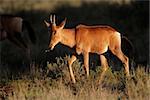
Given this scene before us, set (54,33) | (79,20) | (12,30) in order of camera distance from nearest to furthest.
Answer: (54,33), (12,30), (79,20)

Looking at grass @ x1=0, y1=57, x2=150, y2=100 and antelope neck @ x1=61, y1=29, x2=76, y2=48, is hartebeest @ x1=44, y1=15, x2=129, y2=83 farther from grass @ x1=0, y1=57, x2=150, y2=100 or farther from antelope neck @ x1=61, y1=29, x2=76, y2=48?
grass @ x1=0, y1=57, x2=150, y2=100

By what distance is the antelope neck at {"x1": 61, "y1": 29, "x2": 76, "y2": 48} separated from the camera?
11.8 meters

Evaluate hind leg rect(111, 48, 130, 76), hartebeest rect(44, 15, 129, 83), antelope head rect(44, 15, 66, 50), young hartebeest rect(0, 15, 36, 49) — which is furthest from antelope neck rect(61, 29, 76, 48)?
young hartebeest rect(0, 15, 36, 49)

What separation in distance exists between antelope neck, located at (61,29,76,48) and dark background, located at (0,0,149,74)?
3030 mm

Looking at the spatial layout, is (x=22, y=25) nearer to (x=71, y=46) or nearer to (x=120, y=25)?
(x=71, y=46)

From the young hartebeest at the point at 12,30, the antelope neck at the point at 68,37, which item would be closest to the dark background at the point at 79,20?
the young hartebeest at the point at 12,30

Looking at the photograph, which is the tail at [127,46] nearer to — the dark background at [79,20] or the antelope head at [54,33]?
the antelope head at [54,33]

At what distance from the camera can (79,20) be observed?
96.8ft

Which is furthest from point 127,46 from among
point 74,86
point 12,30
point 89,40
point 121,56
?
point 12,30

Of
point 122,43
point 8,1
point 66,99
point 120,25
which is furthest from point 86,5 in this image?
point 66,99

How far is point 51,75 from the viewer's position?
498 inches

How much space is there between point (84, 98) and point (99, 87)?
22.0 inches

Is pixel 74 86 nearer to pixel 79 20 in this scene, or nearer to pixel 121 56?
pixel 121 56

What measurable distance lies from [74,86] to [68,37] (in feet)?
3.26
